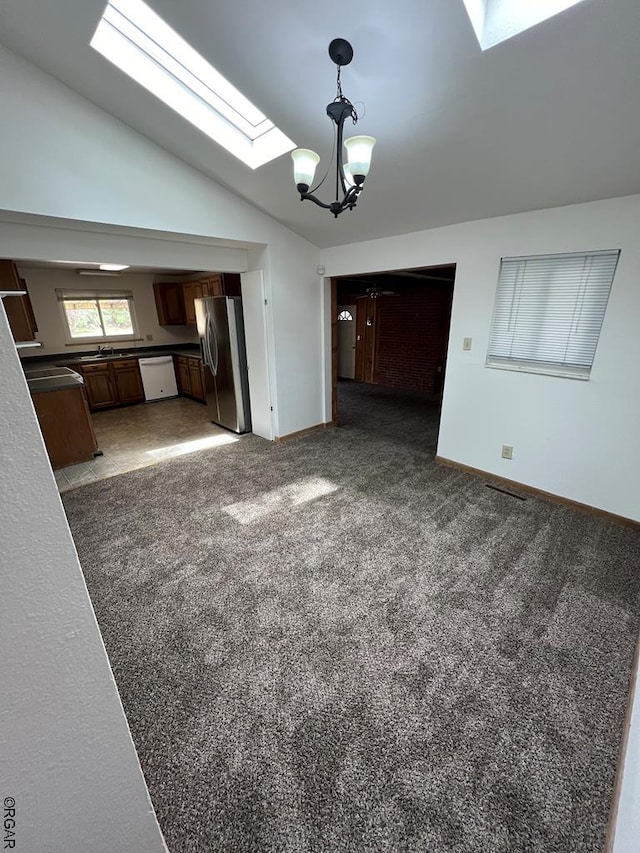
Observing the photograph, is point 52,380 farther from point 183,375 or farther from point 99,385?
point 183,375

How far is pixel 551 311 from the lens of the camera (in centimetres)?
281

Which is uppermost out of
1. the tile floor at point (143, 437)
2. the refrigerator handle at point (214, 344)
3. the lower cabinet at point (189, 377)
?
Result: the refrigerator handle at point (214, 344)

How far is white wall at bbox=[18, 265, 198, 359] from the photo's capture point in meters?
5.21

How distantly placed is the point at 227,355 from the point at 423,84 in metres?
3.37

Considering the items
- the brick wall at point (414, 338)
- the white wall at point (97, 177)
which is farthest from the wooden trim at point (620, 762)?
the brick wall at point (414, 338)

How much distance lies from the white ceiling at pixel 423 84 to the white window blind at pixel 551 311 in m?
0.44

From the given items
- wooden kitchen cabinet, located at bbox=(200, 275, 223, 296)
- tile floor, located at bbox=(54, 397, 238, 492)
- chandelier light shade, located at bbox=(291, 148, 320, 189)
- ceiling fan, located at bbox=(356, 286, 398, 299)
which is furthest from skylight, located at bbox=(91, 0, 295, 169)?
ceiling fan, located at bbox=(356, 286, 398, 299)

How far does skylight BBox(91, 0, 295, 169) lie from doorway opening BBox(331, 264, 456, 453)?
10.3 ft

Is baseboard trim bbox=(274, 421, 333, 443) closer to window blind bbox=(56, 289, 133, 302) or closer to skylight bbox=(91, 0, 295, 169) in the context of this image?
skylight bbox=(91, 0, 295, 169)

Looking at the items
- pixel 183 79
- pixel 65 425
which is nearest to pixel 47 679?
pixel 183 79

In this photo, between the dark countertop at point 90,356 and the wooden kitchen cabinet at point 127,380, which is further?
the wooden kitchen cabinet at point 127,380

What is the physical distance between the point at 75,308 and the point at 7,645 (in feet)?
21.7

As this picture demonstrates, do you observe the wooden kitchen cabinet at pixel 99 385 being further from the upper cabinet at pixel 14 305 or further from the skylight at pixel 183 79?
the skylight at pixel 183 79

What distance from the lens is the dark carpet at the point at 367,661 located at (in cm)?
119
